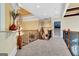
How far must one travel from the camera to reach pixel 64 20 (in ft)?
32.3

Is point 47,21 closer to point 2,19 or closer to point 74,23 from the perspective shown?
point 74,23

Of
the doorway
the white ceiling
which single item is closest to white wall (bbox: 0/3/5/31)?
the white ceiling

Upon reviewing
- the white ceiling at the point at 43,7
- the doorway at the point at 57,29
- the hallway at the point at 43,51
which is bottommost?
the hallway at the point at 43,51

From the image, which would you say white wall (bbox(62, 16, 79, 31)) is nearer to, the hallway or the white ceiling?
the white ceiling

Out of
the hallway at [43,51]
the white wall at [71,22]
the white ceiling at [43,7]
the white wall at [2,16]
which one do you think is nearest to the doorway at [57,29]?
the white wall at [71,22]

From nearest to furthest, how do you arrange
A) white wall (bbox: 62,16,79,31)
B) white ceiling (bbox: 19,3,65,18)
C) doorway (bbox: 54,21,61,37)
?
white ceiling (bbox: 19,3,65,18) → white wall (bbox: 62,16,79,31) → doorway (bbox: 54,21,61,37)

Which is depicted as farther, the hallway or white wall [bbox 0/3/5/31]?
the hallway

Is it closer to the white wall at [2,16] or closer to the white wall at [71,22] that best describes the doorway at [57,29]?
the white wall at [71,22]

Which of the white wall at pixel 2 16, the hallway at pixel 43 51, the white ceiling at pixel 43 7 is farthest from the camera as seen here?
the white ceiling at pixel 43 7

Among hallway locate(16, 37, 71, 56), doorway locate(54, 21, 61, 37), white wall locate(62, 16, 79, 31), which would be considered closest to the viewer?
hallway locate(16, 37, 71, 56)

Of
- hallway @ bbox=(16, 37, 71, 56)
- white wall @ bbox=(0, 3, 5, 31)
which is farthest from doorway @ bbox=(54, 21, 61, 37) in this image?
white wall @ bbox=(0, 3, 5, 31)

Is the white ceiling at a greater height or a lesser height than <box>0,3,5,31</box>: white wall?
greater

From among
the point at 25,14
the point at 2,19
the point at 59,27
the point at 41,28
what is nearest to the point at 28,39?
the point at 25,14

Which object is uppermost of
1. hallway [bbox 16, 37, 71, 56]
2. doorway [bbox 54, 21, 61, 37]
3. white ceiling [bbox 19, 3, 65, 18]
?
white ceiling [bbox 19, 3, 65, 18]
